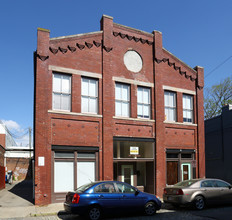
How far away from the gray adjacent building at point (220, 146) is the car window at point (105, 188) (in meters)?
17.7

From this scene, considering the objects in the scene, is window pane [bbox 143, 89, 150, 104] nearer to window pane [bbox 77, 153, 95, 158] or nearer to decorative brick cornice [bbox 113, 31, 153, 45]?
decorative brick cornice [bbox 113, 31, 153, 45]

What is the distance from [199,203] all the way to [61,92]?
887cm

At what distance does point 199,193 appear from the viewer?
13.5m

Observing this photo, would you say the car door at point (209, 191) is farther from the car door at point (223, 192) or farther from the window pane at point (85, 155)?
the window pane at point (85, 155)

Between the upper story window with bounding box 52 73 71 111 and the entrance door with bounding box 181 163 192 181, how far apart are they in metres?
8.75

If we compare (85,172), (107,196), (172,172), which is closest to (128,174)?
(172,172)

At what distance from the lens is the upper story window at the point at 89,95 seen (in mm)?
16672

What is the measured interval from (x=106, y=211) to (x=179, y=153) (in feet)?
31.1

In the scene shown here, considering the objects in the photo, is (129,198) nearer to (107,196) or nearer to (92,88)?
(107,196)

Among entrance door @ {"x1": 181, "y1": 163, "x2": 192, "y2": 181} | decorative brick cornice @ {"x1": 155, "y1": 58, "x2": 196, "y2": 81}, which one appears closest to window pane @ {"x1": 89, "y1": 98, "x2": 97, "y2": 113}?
decorative brick cornice @ {"x1": 155, "y1": 58, "x2": 196, "y2": 81}

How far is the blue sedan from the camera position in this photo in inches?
428

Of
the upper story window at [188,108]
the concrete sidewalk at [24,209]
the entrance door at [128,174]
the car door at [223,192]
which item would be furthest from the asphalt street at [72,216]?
the upper story window at [188,108]

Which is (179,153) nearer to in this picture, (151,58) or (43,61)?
(151,58)

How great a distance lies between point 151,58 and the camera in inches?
757
